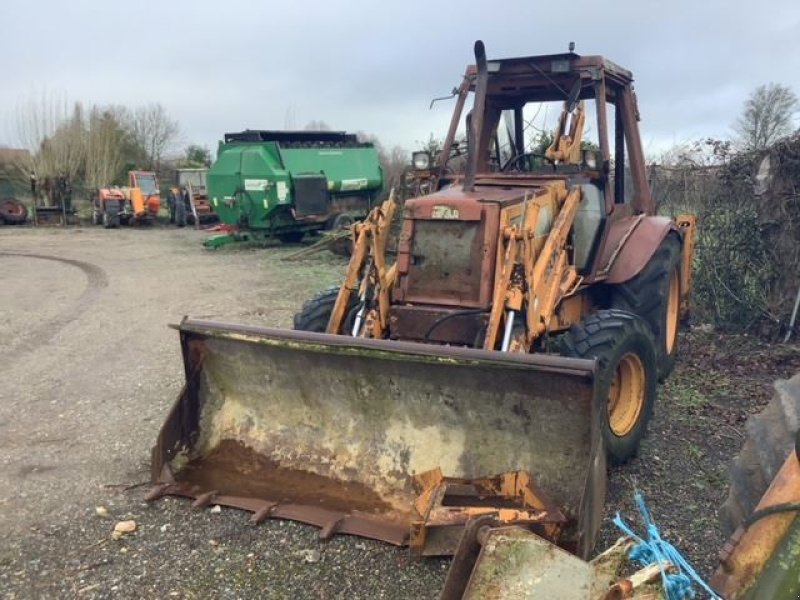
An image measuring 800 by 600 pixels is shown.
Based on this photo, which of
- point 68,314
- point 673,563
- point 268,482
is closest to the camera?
point 673,563

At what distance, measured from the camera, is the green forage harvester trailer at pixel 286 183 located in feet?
52.3

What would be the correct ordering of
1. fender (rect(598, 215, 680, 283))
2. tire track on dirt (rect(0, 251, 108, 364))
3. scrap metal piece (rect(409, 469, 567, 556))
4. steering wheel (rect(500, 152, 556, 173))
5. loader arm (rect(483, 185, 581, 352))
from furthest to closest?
1. tire track on dirt (rect(0, 251, 108, 364))
2. steering wheel (rect(500, 152, 556, 173))
3. fender (rect(598, 215, 680, 283))
4. loader arm (rect(483, 185, 581, 352))
5. scrap metal piece (rect(409, 469, 567, 556))

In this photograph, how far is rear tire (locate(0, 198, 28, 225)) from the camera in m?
26.5

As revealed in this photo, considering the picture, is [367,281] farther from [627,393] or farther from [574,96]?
[574,96]

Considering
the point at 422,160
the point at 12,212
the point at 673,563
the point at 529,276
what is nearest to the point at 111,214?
the point at 12,212

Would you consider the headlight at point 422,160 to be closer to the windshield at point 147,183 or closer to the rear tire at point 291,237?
the rear tire at point 291,237

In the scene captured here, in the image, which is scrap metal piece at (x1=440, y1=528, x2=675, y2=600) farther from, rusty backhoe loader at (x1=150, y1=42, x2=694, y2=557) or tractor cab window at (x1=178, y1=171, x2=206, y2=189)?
tractor cab window at (x1=178, y1=171, x2=206, y2=189)

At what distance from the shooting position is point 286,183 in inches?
630

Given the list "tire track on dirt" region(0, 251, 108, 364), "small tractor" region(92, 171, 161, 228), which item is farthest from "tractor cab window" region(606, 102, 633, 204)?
"small tractor" region(92, 171, 161, 228)

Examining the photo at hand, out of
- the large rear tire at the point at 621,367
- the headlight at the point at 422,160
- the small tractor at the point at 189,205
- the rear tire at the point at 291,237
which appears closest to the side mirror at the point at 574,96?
the headlight at the point at 422,160

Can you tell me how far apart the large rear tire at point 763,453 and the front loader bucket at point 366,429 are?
0.65 meters

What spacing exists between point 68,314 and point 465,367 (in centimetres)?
771

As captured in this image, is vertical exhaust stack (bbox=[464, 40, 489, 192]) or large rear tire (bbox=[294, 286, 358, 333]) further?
large rear tire (bbox=[294, 286, 358, 333])

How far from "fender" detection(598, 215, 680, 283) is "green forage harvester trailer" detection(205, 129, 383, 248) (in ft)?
36.9
